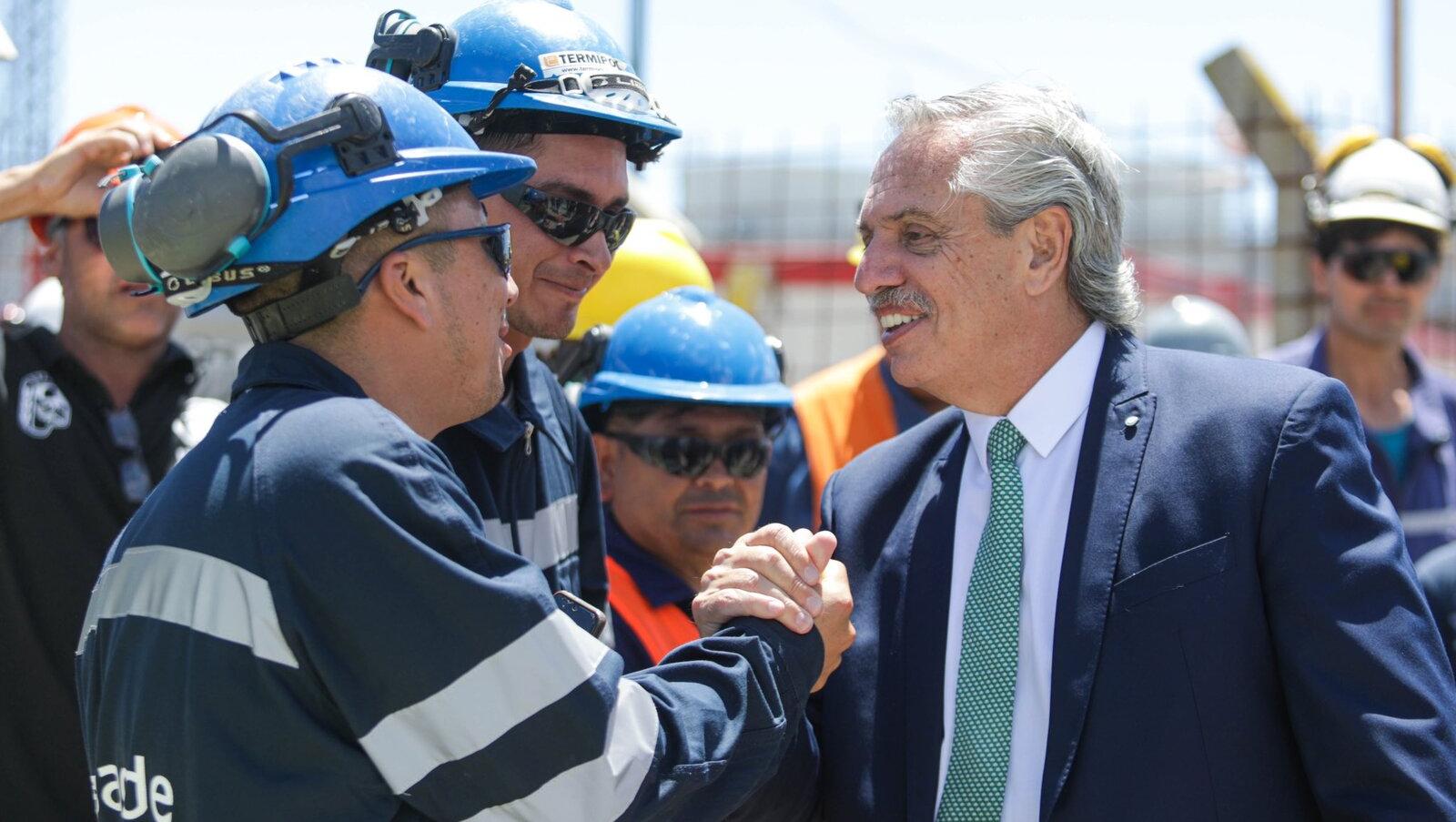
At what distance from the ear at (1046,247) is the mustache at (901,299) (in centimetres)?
20

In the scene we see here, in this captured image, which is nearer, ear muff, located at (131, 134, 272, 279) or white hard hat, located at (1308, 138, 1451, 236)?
ear muff, located at (131, 134, 272, 279)

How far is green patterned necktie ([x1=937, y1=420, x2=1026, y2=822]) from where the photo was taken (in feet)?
8.31

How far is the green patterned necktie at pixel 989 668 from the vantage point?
2.53 meters

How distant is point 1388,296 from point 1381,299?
0.09 ft

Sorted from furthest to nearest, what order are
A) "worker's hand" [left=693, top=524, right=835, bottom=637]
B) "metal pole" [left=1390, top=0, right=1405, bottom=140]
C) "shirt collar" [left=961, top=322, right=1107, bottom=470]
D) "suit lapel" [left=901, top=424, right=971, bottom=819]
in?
"metal pole" [left=1390, top=0, right=1405, bottom=140] < "shirt collar" [left=961, top=322, right=1107, bottom=470] < "suit lapel" [left=901, top=424, right=971, bottom=819] < "worker's hand" [left=693, top=524, right=835, bottom=637]

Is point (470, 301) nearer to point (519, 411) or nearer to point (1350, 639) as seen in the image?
point (519, 411)

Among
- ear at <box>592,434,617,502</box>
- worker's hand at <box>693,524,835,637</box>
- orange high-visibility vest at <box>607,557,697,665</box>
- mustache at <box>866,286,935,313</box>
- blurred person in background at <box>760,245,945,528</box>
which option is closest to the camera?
worker's hand at <box>693,524,835,637</box>

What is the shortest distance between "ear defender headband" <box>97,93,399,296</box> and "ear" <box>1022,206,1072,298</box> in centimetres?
135

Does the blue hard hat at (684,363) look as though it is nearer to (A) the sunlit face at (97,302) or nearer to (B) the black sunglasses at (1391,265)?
(A) the sunlit face at (97,302)

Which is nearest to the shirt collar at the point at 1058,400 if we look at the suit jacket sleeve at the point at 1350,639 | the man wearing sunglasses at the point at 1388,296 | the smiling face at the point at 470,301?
the suit jacket sleeve at the point at 1350,639

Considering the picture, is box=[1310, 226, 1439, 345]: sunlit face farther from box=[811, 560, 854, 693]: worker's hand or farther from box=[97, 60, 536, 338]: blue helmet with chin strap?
box=[97, 60, 536, 338]: blue helmet with chin strap

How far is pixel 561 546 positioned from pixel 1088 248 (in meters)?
1.28

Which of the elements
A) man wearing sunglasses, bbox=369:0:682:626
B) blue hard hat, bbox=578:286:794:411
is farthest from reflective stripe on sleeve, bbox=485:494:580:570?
blue hard hat, bbox=578:286:794:411

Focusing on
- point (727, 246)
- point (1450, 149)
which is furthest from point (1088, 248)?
point (727, 246)
